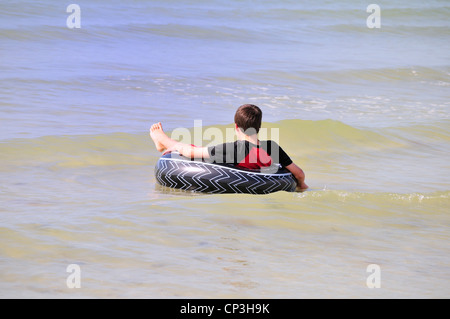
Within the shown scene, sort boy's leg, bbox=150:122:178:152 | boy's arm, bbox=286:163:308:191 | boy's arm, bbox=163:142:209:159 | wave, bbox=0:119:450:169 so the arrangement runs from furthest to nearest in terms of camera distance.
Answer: wave, bbox=0:119:450:169, boy's leg, bbox=150:122:178:152, boy's arm, bbox=286:163:308:191, boy's arm, bbox=163:142:209:159

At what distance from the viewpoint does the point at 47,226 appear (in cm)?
613

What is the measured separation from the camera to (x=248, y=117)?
7.28m

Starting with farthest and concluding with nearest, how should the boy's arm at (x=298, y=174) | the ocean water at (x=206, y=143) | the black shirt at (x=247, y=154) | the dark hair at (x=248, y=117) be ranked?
the boy's arm at (x=298, y=174) < the black shirt at (x=247, y=154) < the dark hair at (x=248, y=117) < the ocean water at (x=206, y=143)

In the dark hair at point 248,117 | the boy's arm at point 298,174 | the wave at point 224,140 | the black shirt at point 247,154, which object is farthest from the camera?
the wave at point 224,140

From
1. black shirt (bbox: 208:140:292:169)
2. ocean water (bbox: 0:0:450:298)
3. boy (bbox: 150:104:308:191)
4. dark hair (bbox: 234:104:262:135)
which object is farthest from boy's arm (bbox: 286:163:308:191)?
dark hair (bbox: 234:104:262:135)

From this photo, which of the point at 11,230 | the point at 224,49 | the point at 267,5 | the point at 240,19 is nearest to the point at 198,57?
the point at 224,49

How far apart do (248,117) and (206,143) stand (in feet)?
A: 15.0

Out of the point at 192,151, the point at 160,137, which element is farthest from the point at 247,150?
the point at 160,137

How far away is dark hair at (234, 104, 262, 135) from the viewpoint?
7.25 metres

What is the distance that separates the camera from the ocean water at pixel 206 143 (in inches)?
207

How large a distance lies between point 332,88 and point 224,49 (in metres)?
6.17

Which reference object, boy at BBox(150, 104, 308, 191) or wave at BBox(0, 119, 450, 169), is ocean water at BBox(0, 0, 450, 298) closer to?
wave at BBox(0, 119, 450, 169)

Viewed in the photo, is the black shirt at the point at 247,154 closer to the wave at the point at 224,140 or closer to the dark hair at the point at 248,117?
the dark hair at the point at 248,117

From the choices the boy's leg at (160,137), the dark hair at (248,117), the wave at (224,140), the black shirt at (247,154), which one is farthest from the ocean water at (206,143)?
the dark hair at (248,117)
